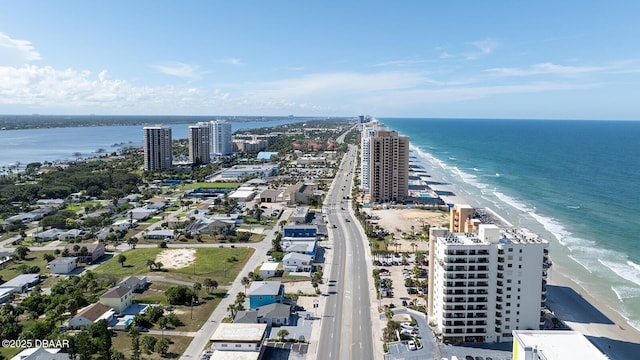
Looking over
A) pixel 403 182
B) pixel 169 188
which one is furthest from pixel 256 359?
pixel 169 188

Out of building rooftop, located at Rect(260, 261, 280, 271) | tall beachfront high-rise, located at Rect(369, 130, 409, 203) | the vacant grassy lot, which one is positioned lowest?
building rooftop, located at Rect(260, 261, 280, 271)

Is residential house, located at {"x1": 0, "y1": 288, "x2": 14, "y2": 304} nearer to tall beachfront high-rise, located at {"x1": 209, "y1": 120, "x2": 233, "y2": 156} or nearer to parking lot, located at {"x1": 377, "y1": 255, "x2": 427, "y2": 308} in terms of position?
parking lot, located at {"x1": 377, "y1": 255, "x2": 427, "y2": 308}

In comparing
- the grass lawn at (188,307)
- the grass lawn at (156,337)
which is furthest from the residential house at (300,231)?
the grass lawn at (156,337)

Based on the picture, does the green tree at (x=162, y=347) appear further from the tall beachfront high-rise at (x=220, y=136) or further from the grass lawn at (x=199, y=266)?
the tall beachfront high-rise at (x=220, y=136)

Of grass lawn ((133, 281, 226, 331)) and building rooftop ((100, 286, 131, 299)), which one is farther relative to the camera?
building rooftop ((100, 286, 131, 299))

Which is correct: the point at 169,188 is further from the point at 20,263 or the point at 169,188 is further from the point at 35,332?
the point at 35,332

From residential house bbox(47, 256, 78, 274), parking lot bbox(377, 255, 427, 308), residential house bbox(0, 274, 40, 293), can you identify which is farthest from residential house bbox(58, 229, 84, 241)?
parking lot bbox(377, 255, 427, 308)

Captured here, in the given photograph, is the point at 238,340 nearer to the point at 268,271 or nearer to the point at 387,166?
the point at 268,271
